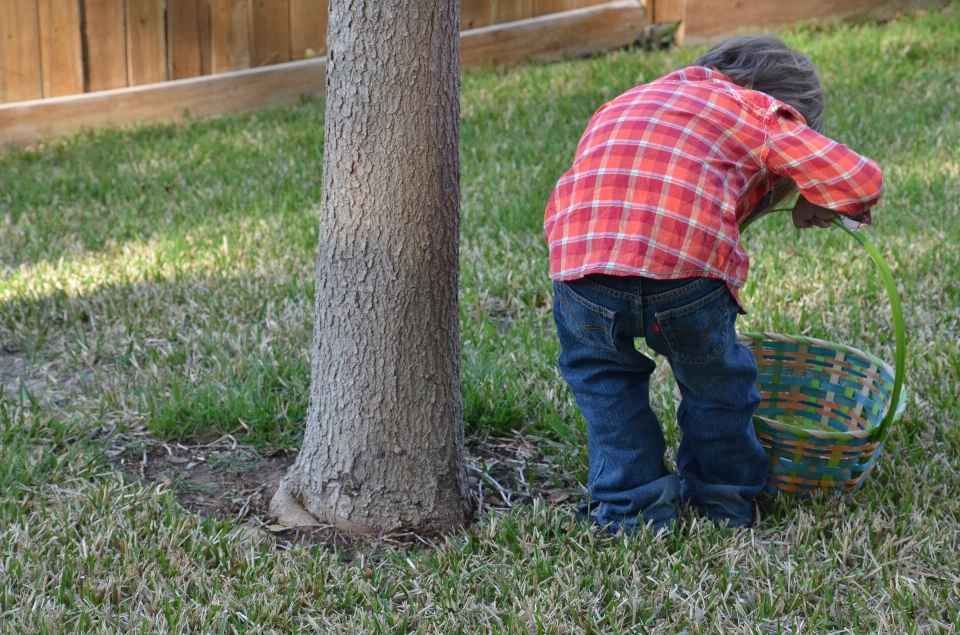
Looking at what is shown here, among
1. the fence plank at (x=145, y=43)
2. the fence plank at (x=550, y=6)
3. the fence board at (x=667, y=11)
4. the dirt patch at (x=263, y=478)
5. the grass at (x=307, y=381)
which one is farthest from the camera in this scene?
the fence board at (x=667, y=11)

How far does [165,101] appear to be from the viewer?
6363mm

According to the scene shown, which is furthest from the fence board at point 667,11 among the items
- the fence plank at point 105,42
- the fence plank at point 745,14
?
the fence plank at point 105,42

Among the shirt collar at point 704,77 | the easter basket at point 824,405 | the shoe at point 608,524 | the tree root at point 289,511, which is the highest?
the shirt collar at point 704,77

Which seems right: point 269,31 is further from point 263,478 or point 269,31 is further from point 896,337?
point 896,337

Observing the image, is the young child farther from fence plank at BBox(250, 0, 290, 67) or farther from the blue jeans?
fence plank at BBox(250, 0, 290, 67)

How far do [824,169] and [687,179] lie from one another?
0.98 ft

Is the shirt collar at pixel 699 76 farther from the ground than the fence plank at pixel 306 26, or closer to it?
farther from the ground

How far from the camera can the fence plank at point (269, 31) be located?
6574mm

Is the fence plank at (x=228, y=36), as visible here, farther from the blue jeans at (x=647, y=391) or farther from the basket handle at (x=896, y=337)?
the basket handle at (x=896, y=337)

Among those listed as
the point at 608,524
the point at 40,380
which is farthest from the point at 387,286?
the point at 40,380

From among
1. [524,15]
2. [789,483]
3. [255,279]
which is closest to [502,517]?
[789,483]

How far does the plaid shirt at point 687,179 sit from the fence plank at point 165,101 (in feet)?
15.4

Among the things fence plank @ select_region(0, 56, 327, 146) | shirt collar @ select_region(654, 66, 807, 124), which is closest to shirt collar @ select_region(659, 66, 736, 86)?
shirt collar @ select_region(654, 66, 807, 124)

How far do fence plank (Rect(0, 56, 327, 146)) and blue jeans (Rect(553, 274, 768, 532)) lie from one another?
15.3ft
